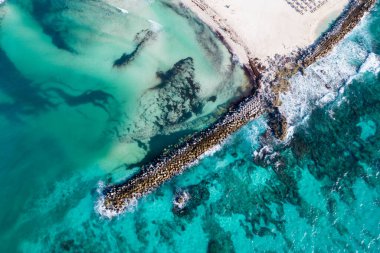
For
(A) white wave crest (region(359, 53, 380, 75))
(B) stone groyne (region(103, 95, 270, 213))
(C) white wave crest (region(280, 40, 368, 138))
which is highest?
(A) white wave crest (region(359, 53, 380, 75))

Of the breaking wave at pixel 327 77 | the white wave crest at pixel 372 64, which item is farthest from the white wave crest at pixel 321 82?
the white wave crest at pixel 372 64

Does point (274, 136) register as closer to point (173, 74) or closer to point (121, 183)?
point (173, 74)

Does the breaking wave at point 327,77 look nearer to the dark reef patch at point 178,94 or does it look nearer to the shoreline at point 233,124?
the shoreline at point 233,124

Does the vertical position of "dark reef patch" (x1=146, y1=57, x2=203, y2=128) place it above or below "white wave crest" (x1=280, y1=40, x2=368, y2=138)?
below

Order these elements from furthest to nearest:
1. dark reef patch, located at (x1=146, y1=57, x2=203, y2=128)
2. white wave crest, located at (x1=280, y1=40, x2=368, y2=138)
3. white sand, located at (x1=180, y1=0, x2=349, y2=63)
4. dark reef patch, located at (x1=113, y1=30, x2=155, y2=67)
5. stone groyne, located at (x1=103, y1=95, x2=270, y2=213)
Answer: white sand, located at (x1=180, y1=0, x2=349, y2=63) → white wave crest, located at (x1=280, y1=40, x2=368, y2=138) → dark reef patch, located at (x1=113, y1=30, x2=155, y2=67) → dark reef patch, located at (x1=146, y1=57, x2=203, y2=128) → stone groyne, located at (x1=103, y1=95, x2=270, y2=213)

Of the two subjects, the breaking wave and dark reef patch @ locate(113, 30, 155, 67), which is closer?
dark reef patch @ locate(113, 30, 155, 67)

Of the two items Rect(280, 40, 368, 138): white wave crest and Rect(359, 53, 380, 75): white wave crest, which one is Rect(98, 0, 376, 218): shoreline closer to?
Rect(280, 40, 368, 138): white wave crest

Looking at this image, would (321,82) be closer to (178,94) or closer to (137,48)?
(178,94)

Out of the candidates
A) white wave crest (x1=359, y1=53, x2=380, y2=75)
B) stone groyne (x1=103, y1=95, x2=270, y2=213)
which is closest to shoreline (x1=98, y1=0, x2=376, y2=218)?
stone groyne (x1=103, y1=95, x2=270, y2=213)
